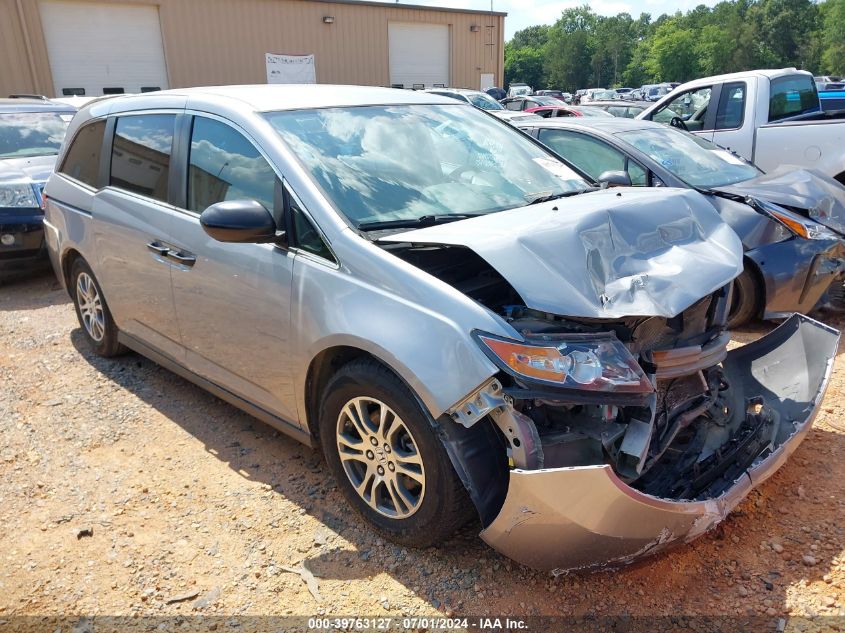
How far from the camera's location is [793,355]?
11.0 feet

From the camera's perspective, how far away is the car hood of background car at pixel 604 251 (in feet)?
7.79

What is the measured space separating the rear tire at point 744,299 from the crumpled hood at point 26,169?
6833 millimetres

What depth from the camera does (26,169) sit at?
722 cm

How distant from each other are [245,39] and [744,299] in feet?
67.1

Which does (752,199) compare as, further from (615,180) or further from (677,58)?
(677,58)

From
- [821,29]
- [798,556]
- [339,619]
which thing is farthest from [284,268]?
[821,29]

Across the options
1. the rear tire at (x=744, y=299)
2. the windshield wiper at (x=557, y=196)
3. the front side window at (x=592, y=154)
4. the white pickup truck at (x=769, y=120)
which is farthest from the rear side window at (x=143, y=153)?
the white pickup truck at (x=769, y=120)

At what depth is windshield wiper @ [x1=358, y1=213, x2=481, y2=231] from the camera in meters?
2.79

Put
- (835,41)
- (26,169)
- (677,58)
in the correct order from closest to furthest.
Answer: (26,169) → (835,41) → (677,58)

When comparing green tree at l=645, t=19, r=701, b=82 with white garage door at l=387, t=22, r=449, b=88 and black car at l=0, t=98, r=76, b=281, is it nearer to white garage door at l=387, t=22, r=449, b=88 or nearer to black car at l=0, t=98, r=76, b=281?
white garage door at l=387, t=22, r=449, b=88

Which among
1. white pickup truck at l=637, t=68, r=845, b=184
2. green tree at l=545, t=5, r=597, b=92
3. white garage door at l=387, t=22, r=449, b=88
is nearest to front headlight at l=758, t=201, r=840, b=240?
white pickup truck at l=637, t=68, r=845, b=184

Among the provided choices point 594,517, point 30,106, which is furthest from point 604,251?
point 30,106

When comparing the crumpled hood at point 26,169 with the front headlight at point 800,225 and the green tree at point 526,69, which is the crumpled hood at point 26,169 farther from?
the green tree at point 526,69

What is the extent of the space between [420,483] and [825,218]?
13.5 feet
